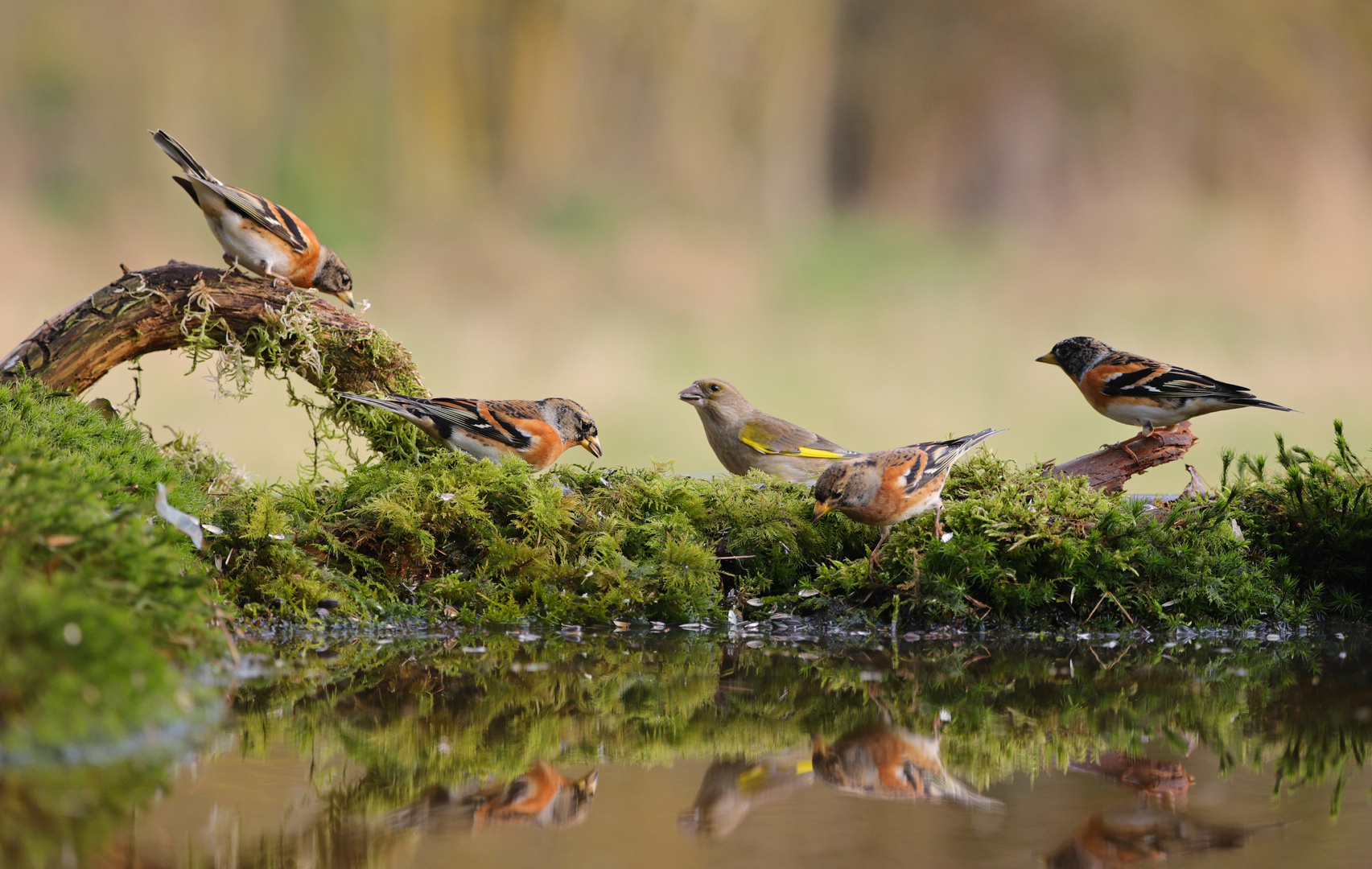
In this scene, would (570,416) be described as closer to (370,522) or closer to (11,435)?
(370,522)

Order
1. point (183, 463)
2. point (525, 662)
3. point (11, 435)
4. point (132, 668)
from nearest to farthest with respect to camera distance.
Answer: point (132, 668) → point (525, 662) → point (11, 435) → point (183, 463)

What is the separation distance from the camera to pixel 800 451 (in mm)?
5910

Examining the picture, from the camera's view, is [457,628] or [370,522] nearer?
[457,628]

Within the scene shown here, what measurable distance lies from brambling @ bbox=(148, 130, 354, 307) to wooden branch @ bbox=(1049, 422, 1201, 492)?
141 inches

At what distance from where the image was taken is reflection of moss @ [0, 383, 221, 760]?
1.94 m

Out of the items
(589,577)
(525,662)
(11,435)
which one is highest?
(11,435)

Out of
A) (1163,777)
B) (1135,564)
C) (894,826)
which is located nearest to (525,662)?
(894,826)

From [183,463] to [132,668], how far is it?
292 centimetres

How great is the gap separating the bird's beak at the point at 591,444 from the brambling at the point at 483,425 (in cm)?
23

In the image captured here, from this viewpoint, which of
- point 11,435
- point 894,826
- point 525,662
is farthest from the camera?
point 11,435

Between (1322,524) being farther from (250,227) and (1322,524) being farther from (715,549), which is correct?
(250,227)

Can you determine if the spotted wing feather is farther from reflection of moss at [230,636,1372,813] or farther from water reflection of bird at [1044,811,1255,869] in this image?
water reflection of bird at [1044,811,1255,869]

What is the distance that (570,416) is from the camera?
5027mm

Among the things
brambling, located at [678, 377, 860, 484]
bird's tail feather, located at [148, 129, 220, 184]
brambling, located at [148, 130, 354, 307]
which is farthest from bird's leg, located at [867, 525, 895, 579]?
bird's tail feather, located at [148, 129, 220, 184]
